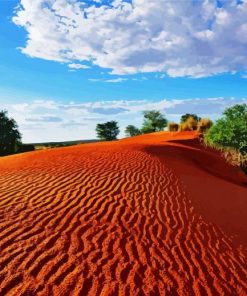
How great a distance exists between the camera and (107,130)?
66.7 metres

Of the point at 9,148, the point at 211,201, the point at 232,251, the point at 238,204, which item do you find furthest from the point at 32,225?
the point at 9,148

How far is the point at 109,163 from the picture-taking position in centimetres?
1622

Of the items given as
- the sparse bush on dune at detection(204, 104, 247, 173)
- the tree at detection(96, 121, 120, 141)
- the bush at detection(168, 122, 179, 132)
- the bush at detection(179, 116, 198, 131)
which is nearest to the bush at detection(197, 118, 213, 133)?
the bush at detection(179, 116, 198, 131)

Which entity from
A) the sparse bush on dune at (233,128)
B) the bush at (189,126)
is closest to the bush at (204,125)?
the bush at (189,126)

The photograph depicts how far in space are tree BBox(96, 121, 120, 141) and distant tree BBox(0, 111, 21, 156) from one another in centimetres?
2037

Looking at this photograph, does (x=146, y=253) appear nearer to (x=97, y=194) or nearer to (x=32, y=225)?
(x=32, y=225)

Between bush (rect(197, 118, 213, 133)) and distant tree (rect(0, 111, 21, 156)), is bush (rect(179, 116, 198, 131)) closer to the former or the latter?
bush (rect(197, 118, 213, 133))

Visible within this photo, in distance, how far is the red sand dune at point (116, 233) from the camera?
6.11 metres

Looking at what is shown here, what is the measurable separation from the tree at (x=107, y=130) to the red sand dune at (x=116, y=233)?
51645 millimetres

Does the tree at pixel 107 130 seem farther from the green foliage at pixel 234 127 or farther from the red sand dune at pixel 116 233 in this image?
the red sand dune at pixel 116 233

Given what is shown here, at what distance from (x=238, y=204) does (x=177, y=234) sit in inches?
204

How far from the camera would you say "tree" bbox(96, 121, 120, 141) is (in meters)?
66.5

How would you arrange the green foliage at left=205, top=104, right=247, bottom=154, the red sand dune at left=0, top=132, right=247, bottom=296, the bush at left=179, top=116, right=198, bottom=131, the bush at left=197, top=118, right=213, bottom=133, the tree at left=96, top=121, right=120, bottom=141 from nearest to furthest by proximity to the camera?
the red sand dune at left=0, top=132, right=247, bottom=296 → the green foliage at left=205, top=104, right=247, bottom=154 → the bush at left=197, top=118, right=213, bottom=133 → the bush at left=179, top=116, right=198, bottom=131 → the tree at left=96, top=121, right=120, bottom=141

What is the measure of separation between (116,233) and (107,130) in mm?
58930
